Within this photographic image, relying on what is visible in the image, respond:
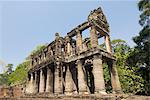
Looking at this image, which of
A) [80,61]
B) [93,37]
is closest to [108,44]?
[93,37]

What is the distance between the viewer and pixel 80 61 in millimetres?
19172

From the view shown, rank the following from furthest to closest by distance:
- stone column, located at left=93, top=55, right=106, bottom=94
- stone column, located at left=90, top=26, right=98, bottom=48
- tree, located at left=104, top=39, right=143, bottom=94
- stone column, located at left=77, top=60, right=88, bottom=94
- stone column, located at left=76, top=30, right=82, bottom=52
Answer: tree, located at left=104, top=39, right=143, bottom=94 → stone column, located at left=76, top=30, right=82, bottom=52 → stone column, located at left=77, top=60, right=88, bottom=94 → stone column, located at left=90, top=26, right=98, bottom=48 → stone column, located at left=93, top=55, right=106, bottom=94

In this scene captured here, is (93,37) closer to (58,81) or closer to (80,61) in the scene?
(80,61)

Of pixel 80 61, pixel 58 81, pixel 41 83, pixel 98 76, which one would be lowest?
pixel 41 83

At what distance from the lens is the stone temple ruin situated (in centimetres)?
1752

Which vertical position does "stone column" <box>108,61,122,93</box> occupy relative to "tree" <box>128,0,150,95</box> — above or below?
below

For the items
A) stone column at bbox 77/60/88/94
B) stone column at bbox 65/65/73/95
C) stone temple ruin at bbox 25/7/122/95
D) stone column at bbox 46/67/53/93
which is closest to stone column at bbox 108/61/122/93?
stone temple ruin at bbox 25/7/122/95

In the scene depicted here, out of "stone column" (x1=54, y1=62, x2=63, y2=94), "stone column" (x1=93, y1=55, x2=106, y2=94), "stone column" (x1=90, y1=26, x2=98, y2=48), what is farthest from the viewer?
"stone column" (x1=54, y1=62, x2=63, y2=94)

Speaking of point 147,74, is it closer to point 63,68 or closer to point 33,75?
point 63,68

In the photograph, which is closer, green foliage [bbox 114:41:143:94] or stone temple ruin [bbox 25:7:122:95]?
stone temple ruin [bbox 25:7:122:95]

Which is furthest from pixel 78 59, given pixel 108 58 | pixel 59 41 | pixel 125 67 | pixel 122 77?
pixel 125 67

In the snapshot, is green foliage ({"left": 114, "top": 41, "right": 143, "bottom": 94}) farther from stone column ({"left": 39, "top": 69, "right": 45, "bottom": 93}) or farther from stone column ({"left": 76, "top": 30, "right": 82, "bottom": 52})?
stone column ({"left": 39, "top": 69, "right": 45, "bottom": 93})

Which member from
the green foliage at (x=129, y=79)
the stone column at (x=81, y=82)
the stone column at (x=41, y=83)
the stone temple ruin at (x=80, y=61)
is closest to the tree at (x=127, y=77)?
the green foliage at (x=129, y=79)

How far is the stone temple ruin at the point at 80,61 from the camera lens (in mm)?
17516
